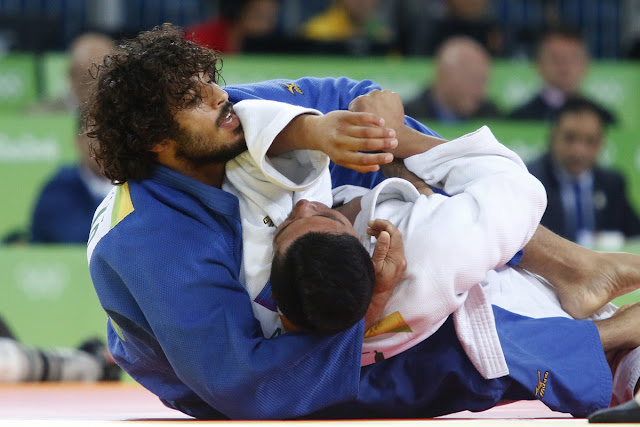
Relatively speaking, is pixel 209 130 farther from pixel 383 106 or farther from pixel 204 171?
pixel 383 106

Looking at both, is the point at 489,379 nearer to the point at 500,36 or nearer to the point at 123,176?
the point at 123,176

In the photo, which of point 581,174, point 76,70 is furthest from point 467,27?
point 76,70

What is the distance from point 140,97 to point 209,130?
203mm

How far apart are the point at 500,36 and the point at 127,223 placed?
228 inches

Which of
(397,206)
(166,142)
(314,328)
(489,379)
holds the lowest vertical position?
(489,379)

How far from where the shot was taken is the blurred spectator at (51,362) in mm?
4500

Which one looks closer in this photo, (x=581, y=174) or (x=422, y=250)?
(x=422, y=250)

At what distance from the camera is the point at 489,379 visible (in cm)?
257

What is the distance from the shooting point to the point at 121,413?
2975mm

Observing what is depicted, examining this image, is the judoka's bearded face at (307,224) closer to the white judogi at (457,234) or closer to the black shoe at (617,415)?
the white judogi at (457,234)

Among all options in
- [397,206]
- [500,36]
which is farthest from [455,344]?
[500,36]

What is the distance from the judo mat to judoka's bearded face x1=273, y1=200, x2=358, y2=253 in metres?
0.46

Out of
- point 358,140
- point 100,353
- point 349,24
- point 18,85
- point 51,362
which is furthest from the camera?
point 349,24

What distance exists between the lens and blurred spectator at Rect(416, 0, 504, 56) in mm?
7285
